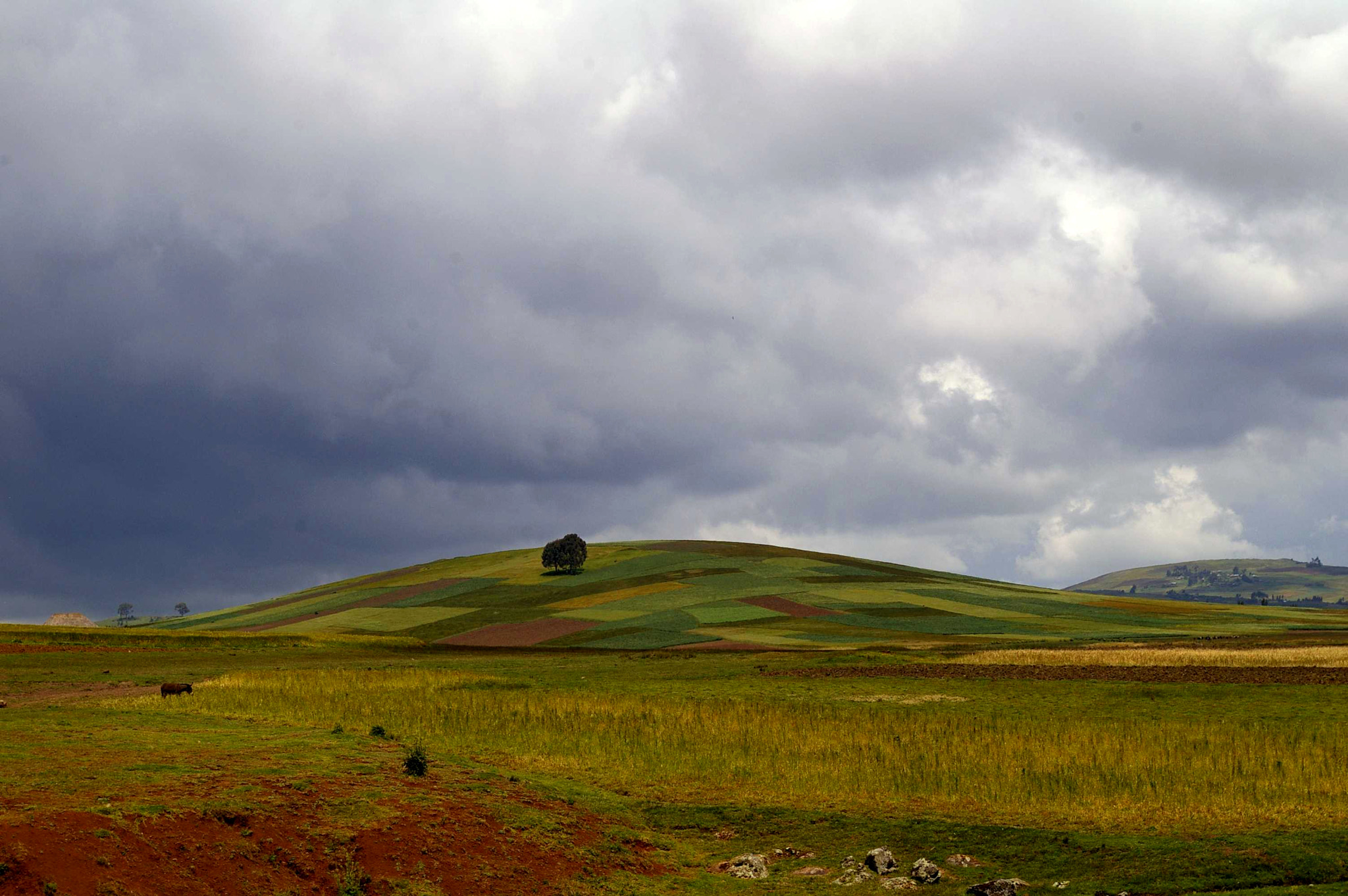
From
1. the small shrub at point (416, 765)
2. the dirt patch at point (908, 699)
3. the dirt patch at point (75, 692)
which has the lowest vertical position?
the dirt patch at point (908, 699)

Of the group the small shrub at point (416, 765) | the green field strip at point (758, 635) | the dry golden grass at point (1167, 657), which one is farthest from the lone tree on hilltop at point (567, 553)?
the small shrub at point (416, 765)

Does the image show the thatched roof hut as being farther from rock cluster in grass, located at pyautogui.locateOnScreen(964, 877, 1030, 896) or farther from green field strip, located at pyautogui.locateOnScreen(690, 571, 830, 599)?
rock cluster in grass, located at pyautogui.locateOnScreen(964, 877, 1030, 896)

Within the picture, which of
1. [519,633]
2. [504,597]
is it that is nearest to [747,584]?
[504,597]

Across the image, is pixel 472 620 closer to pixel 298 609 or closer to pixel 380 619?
pixel 380 619

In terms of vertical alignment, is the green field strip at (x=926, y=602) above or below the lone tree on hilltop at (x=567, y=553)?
below

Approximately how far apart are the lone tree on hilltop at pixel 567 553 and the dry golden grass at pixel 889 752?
13660 centimetres

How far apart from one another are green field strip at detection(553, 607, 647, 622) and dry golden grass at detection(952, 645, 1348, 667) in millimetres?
55250

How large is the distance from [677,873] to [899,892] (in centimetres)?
549

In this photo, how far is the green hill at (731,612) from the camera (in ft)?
378

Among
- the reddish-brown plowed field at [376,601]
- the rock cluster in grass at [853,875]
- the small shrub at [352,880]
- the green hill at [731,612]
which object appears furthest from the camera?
the reddish-brown plowed field at [376,601]

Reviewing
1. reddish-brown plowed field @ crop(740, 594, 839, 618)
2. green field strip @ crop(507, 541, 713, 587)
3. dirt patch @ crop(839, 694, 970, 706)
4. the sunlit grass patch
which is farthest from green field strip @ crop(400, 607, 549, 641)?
dirt patch @ crop(839, 694, 970, 706)

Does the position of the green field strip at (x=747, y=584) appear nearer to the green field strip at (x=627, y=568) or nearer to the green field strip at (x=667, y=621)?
the green field strip at (x=627, y=568)

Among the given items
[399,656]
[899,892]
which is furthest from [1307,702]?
[399,656]

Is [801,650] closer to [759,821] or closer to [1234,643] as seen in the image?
[1234,643]
